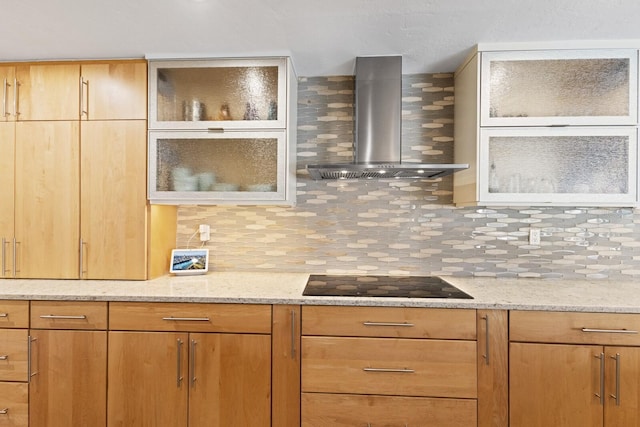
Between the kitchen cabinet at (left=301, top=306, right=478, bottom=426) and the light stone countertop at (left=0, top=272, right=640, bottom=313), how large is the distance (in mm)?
60

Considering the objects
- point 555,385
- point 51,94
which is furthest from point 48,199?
point 555,385

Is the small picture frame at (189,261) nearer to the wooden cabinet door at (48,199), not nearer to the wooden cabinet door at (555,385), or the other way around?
the wooden cabinet door at (48,199)

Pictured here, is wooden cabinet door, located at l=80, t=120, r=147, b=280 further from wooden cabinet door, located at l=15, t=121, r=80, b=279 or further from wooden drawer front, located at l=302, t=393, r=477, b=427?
wooden drawer front, located at l=302, t=393, r=477, b=427

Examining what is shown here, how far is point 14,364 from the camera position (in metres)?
1.63

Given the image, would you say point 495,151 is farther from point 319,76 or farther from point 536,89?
point 319,76

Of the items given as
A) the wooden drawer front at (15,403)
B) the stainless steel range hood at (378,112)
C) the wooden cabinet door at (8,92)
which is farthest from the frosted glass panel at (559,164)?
the wooden cabinet door at (8,92)

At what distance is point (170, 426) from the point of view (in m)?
1.61

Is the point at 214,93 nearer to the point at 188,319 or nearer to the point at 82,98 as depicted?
the point at 82,98

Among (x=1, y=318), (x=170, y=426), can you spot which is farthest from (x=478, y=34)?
(x=1, y=318)

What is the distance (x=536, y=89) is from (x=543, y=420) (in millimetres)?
1600

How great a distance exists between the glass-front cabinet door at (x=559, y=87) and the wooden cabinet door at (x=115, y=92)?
73.9 inches

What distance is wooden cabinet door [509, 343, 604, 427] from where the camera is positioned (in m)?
1.47

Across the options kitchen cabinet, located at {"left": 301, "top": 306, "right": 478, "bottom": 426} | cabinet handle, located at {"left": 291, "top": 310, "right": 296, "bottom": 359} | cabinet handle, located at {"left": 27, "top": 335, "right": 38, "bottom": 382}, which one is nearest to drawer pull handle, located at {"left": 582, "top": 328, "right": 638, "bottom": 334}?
kitchen cabinet, located at {"left": 301, "top": 306, "right": 478, "bottom": 426}

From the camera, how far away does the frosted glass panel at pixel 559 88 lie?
1740mm
